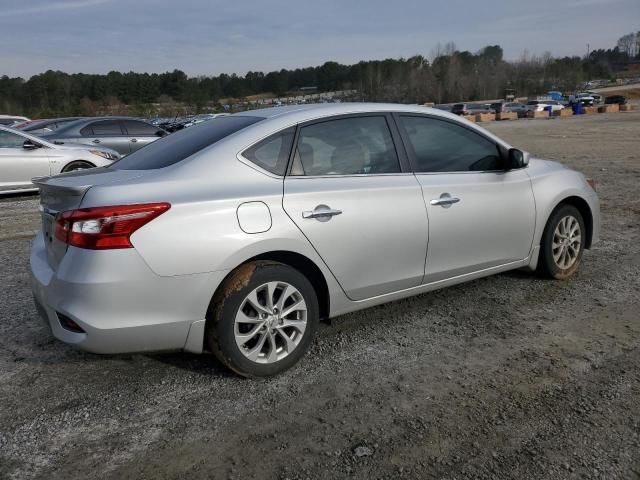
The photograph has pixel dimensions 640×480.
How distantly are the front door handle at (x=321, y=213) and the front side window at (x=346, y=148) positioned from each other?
0.82ft

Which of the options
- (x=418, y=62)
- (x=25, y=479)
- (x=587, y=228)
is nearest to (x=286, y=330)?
(x=25, y=479)

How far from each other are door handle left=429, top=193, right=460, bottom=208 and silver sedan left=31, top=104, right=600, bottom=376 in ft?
0.03

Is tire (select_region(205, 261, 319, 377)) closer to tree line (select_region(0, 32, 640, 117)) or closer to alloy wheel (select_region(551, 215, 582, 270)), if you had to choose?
alloy wheel (select_region(551, 215, 582, 270))

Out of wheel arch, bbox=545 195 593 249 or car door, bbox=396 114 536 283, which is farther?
wheel arch, bbox=545 195 593 249

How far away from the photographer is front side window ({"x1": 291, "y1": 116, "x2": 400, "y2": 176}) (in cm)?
362

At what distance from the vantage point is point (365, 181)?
3.76 m

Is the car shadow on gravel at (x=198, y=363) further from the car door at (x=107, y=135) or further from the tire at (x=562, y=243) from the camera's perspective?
the car door at (x=107, y=135)

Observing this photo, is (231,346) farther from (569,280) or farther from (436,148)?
(569,280)

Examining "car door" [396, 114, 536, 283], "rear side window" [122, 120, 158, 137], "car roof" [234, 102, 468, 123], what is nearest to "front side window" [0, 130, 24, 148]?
"rear side window" [122, 120, 158, 137]

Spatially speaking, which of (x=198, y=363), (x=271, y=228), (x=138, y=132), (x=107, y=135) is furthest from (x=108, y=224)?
(x=138, y=132)

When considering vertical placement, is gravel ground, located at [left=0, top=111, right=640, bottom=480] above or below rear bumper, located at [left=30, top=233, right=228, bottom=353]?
below

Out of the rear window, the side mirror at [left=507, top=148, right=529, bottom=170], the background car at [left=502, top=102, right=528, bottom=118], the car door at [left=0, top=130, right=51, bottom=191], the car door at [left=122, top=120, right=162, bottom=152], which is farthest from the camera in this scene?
the background car at [left=502, top=102, right=528, bottom=118]

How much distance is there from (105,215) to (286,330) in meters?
1.23

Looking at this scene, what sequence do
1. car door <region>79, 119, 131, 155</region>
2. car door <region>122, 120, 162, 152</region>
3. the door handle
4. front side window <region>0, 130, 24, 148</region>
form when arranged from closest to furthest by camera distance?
1. the door handle
2. front side window <region>0, 130, 24, 148</region>
3. car door <region>79, 119, 131, 155</region>
4. car door <region>122, 120, 162, 152</region>
